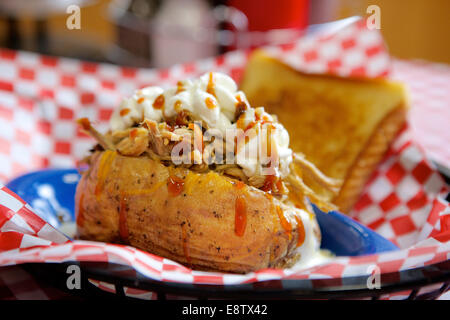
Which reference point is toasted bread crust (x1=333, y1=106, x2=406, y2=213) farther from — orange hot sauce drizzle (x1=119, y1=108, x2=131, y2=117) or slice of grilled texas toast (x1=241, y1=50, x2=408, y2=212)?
orange hot sauce drizzle (x1=119, y1=108, x2=131, y2=117)

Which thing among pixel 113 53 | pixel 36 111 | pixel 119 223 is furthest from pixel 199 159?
pixel 113 53

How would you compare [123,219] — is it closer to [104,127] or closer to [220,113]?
[220,113]

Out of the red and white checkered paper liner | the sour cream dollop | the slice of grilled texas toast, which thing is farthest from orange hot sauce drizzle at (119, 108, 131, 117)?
the slice of grilled texas toast

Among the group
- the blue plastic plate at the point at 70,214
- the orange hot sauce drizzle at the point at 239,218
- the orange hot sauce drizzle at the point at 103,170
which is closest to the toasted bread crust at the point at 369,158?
the blue plastic plate at the point at 70,214

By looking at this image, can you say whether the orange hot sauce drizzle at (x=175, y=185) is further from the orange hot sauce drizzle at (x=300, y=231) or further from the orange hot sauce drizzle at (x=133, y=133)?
the orange hot sauce drizzle at (x=300, y=231)

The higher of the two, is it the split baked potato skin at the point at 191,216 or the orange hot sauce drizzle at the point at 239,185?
the orange hot sauce drizzle at the point at 239,185

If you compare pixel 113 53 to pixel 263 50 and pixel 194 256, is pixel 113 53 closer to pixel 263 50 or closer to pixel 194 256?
pixel 263 50
